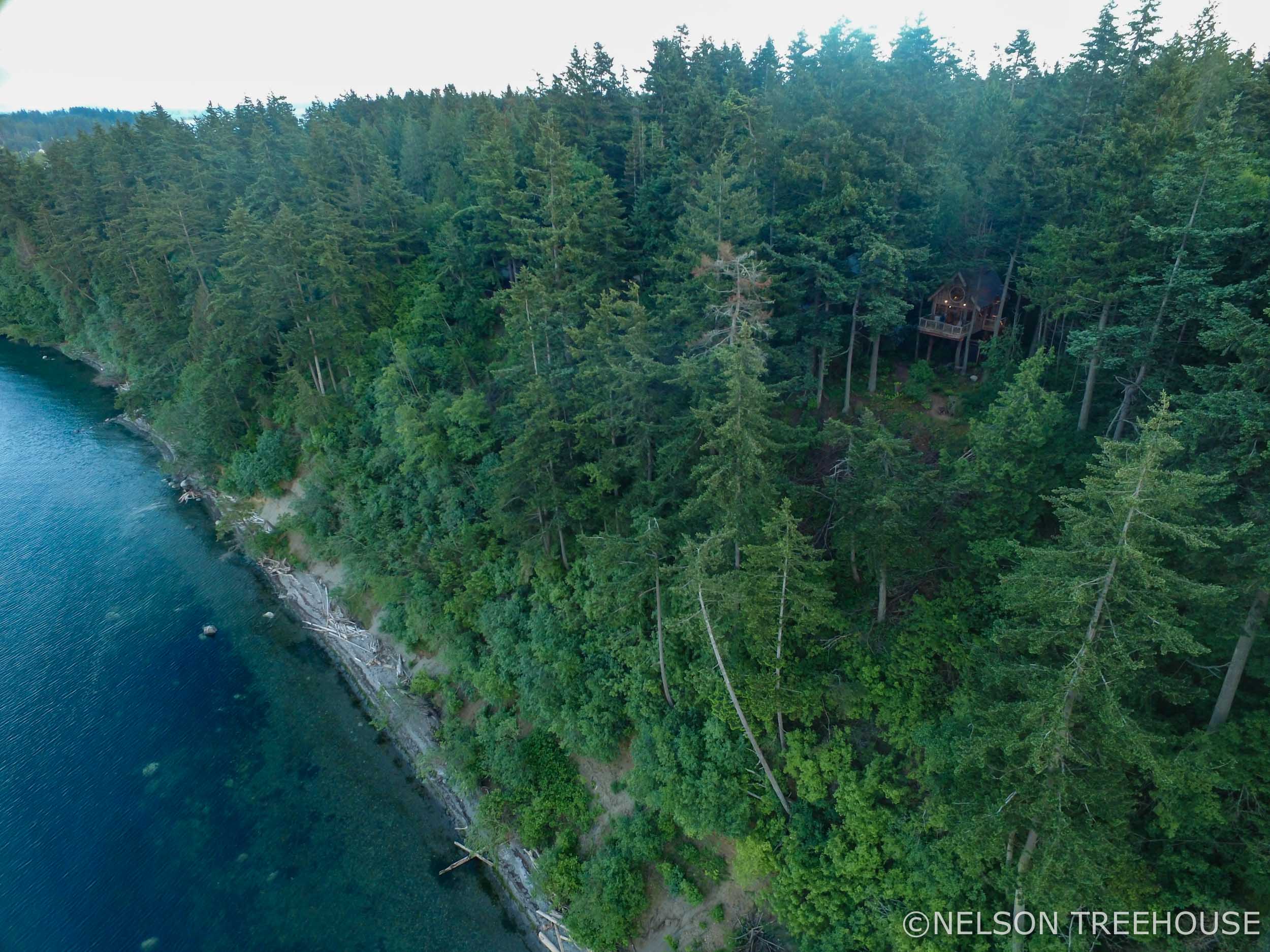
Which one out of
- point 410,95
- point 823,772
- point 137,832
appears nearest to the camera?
point 823,772

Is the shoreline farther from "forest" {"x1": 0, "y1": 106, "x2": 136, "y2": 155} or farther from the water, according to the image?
"forest" {"x1": 0, "y1": 106, "x2": 136, "y2": 155}

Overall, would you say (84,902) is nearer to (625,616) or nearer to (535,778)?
(535,778)

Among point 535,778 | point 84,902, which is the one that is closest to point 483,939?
point 535,778

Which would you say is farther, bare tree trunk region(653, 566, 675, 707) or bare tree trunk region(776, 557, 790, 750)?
bare tree trunk region(653, 566, 675, 707)

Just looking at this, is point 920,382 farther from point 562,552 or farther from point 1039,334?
point 562,552

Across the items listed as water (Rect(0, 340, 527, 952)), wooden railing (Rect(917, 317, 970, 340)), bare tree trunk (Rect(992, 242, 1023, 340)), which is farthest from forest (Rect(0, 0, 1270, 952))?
water (Rect(0, 340, 527, 952))

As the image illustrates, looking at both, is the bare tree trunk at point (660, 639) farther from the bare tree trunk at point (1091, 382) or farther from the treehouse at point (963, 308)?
the treehouse at point (963, 308)

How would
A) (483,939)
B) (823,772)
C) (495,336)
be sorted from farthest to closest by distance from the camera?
(495,336) < (483,939) < (823,772)
